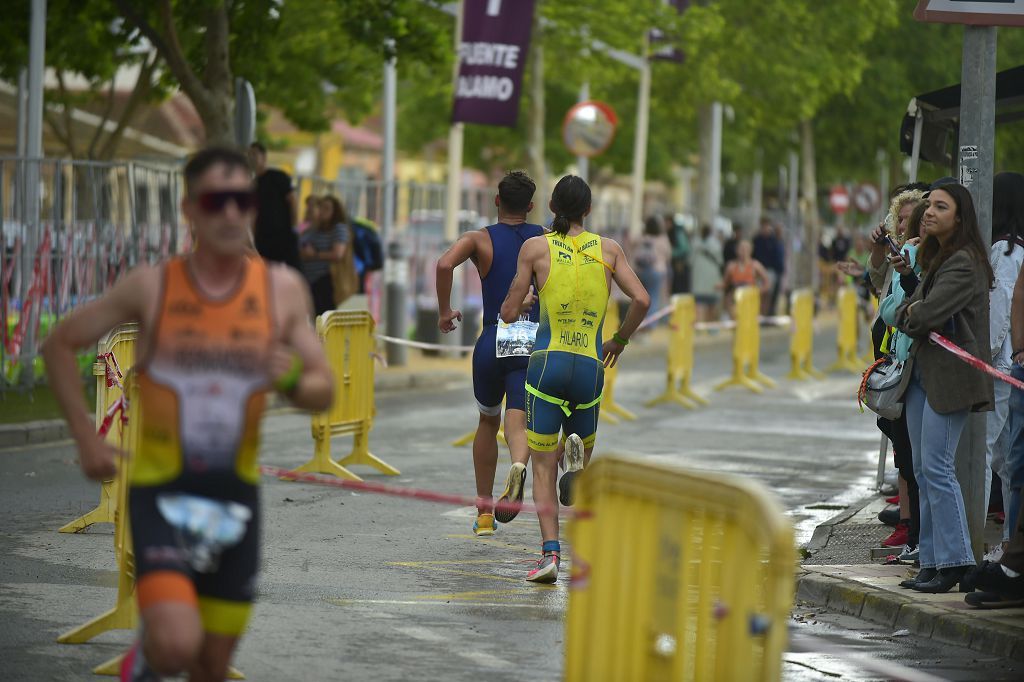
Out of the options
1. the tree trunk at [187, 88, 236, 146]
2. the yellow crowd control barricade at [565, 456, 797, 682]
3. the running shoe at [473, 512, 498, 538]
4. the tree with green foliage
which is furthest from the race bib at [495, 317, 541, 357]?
the tree trunk at [187, 88, 236, 146]

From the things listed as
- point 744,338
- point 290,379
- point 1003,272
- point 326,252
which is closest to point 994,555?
point 1003,272

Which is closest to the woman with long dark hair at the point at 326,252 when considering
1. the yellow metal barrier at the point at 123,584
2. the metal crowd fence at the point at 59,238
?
the metal crowd fence at the point at 59,238

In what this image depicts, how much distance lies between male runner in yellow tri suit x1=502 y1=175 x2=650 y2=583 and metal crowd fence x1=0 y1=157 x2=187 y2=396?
27.2ft

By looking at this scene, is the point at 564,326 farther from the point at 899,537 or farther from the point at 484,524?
the point at 899,537

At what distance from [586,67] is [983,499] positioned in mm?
26025

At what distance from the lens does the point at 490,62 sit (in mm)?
21703

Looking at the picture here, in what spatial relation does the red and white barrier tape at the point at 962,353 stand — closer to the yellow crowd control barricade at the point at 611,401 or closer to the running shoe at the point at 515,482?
the running shoe at the point at 515,482

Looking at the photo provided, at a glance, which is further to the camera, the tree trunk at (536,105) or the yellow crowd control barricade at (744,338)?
the tree trunk at (536,105)

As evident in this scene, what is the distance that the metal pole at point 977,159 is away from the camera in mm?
8438

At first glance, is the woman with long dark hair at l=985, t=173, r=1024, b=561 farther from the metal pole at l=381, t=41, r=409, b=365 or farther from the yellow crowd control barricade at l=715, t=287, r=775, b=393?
the metal pole at l=381, t=41, r=409, b=365

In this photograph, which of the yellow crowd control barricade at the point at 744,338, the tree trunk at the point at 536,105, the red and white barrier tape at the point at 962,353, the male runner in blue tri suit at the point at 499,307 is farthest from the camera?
the tree trunk at the point at 536,105

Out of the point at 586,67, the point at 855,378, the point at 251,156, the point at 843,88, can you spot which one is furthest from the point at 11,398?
the point at 843,88

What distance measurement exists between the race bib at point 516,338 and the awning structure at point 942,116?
10.1 ft

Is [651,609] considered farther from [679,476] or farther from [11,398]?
[11,398]
